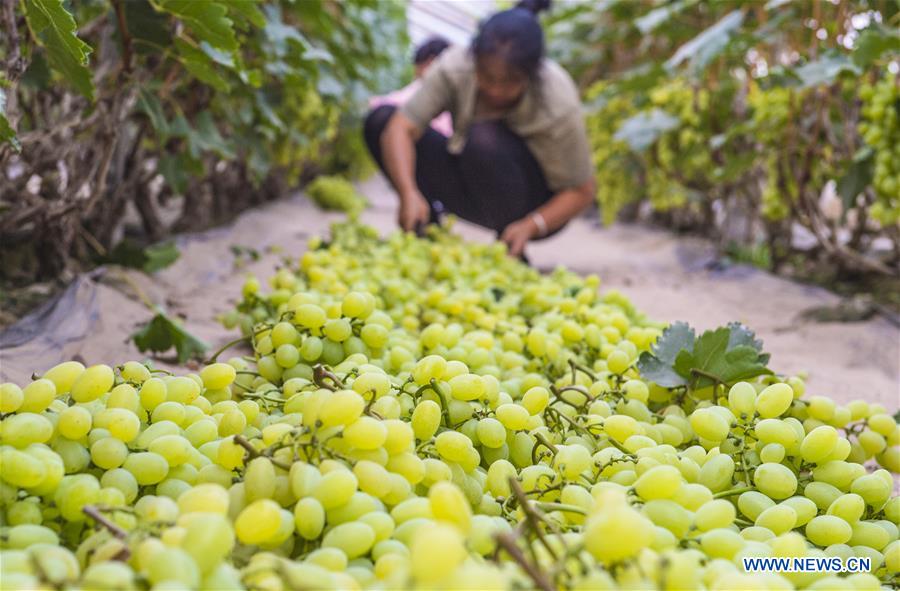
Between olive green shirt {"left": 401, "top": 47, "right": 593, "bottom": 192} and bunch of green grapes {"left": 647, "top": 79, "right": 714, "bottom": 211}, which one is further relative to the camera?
bunch of green grapes {"left": 647, "top": 79, "right": 714, "bottom": 211}

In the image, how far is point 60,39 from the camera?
55.1 inches

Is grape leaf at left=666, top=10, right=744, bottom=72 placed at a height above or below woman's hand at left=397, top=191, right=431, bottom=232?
above

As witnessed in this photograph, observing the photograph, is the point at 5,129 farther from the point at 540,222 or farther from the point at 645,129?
the point at 645,129

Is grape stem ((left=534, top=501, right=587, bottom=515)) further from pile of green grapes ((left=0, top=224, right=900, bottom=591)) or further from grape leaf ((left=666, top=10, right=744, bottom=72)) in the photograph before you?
grape leaf ((left=666, top=10, right=744, bottom=72))

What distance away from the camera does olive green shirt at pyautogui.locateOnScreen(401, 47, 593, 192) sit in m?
3.60

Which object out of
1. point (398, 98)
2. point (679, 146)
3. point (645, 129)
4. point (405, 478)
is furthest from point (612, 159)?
point (405, 478)

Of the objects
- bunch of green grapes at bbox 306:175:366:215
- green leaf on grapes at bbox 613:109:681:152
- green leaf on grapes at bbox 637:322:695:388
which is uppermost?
green leaf on grapes at bbox 637:322:695:388

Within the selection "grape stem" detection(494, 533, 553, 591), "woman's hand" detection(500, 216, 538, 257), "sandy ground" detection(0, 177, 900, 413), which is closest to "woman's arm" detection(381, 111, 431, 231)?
"woman's hand" detection(500, 216, 538, 257)

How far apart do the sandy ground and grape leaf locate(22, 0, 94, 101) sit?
62cm

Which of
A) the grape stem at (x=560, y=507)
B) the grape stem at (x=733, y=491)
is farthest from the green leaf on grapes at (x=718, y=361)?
the grape stem at (x=560, y=507)

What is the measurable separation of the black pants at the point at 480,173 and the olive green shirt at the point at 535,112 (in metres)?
0.07

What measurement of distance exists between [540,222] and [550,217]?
10cm

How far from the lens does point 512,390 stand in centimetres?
131

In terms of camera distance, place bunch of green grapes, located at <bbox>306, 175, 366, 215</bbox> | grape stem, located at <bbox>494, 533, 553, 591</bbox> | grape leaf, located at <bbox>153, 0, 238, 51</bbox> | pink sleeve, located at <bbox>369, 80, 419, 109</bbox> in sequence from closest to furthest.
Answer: grape stem, located at <bbox>494, 533, 553, 591</bbox> → grape leaf, located at <bbox>153, 0, 238, 51</bbox> → pink sleeve, located at <bbox>369, 80, 419, 109</bbox> → bunch of green grapes, located at <bbox>306, 175, 366, 215</bbox>
